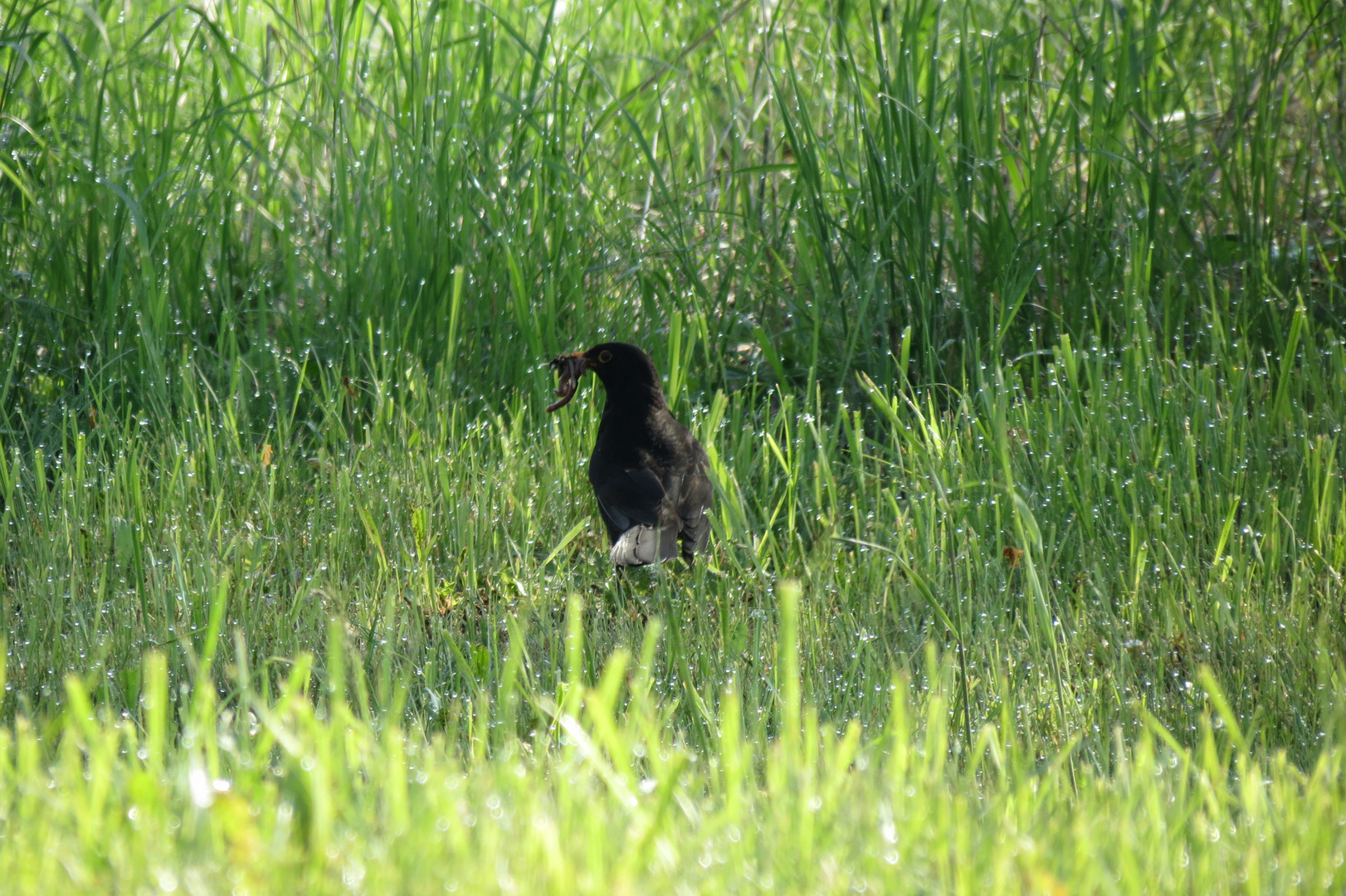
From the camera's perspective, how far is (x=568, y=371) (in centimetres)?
347

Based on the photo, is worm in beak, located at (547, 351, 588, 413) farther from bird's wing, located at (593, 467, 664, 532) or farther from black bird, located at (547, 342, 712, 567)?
bird's wing, located at (593, 467, 664, 532)

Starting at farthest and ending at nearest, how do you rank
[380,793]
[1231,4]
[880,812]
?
[1231,4], [380,793], [880,812]

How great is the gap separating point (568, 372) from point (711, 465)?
29.7 inches

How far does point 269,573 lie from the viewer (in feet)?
9.46

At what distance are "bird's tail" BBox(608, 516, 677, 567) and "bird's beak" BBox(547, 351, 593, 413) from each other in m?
0.64

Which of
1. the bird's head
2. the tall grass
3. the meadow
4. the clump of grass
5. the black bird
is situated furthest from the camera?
the tall grass

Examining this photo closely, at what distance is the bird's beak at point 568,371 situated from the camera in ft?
11.3

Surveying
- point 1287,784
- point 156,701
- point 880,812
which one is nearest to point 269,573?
point 156,701

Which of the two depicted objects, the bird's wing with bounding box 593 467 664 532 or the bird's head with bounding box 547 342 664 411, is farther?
the bird's head with bounding box 547 342 664 411

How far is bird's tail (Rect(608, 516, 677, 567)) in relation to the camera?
2.86 metres

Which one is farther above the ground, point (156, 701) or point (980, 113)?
point (980, 113)

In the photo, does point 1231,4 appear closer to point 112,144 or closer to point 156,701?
point 112,144

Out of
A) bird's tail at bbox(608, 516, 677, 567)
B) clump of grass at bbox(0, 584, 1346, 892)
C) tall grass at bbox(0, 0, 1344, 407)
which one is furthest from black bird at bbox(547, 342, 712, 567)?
clump of grass at bbox(0, 584, 1346, 892)

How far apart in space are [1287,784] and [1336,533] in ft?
4.87
